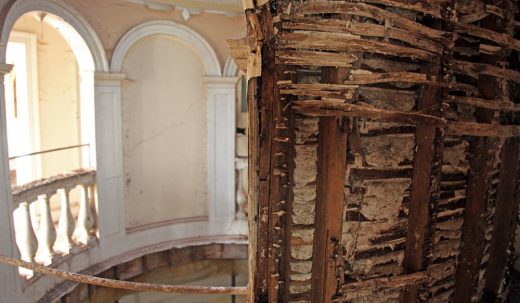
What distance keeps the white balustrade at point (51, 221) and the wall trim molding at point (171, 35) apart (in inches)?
54.4

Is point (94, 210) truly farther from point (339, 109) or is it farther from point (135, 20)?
point (339, 109)

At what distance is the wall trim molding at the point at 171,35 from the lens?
441cm

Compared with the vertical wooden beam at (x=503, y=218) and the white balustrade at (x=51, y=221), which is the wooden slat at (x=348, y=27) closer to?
the vertical wooden beam at (x=503, y=218)

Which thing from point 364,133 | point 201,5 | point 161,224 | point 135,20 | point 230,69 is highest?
point 201,5

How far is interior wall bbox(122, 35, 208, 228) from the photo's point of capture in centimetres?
470

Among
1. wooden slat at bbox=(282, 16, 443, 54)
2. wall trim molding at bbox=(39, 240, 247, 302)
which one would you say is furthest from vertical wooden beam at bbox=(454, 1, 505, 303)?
wall trim molding at bbox=(39, 240, 247, 302)

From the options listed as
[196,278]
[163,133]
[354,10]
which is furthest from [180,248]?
[354,10]

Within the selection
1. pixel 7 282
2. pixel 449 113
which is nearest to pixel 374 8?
pixel 449 113

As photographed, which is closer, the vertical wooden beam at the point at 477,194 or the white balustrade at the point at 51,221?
the vertical wooden beam at the point at 477,194

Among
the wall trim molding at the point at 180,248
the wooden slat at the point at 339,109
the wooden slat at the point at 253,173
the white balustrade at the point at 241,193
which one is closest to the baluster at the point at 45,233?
the wall trim molding at the point at 180,248

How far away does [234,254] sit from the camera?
5.20 m

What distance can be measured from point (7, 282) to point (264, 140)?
2.71m

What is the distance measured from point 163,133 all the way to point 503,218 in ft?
12.5

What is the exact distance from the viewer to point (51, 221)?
3.86 metres
